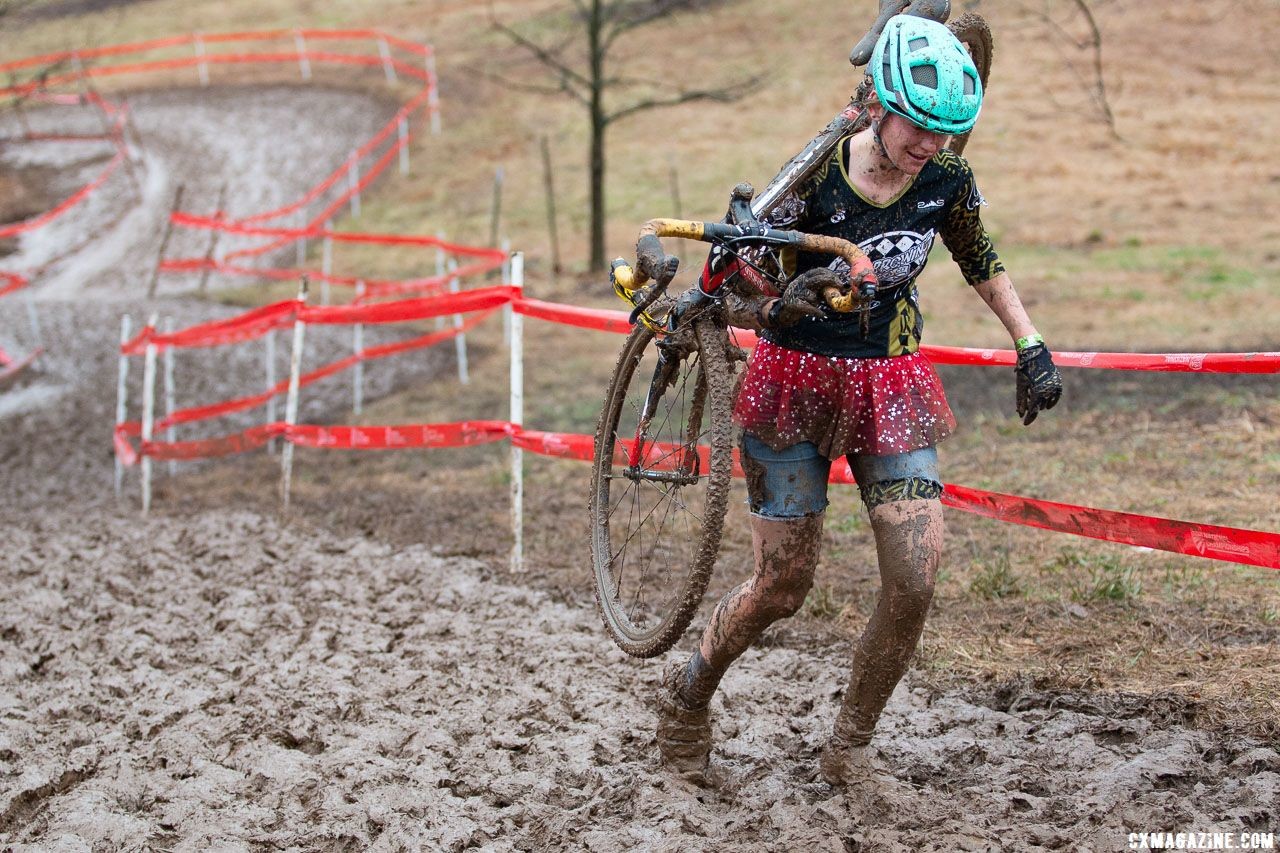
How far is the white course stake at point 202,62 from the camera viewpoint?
32594mm

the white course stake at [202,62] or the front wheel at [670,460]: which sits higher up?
the white course stake at [202,62]

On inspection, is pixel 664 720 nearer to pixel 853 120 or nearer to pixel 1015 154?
pixel 853 120

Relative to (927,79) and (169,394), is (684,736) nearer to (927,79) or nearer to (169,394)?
(927,79)

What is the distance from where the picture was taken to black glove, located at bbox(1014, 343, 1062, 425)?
A: 3807 mm

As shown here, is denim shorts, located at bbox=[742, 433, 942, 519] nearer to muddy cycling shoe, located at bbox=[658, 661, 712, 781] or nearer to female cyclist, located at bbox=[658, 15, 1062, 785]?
female cyclist, located at bbox=[658, 15, 1062, 785]

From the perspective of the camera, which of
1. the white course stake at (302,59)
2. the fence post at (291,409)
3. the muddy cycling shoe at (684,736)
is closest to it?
the muddy cycling shoe at (684,736)

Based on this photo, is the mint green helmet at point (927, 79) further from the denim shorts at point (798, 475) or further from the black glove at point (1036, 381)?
the denim shorts at point (798, 475)

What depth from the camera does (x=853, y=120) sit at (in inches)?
148

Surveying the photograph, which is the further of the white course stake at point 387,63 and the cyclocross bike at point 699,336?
the white course stake at point 387,63

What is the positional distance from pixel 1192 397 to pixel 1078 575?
14.5 ft

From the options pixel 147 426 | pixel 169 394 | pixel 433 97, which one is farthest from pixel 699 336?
pixel 433 97

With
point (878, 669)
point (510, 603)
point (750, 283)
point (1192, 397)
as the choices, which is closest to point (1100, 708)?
point (878, 669)

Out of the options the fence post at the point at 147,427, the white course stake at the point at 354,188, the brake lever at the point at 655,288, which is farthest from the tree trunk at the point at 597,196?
the brake lever at the point at 655,288

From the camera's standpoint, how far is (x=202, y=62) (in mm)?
33406
